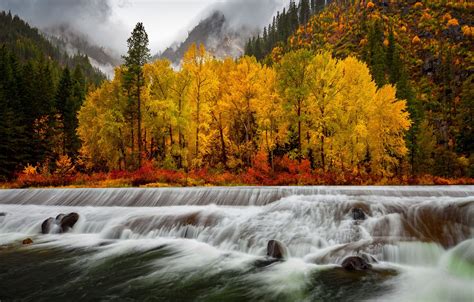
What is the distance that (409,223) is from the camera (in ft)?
38.9

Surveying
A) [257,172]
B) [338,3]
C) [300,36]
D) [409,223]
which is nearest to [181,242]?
[409,223]

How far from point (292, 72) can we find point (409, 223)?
1773 centimetres

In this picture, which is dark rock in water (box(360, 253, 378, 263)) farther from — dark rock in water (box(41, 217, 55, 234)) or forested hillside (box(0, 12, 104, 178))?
forested hillside (box(0, 12, 104, 178))

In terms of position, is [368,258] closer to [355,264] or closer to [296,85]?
[355,264]

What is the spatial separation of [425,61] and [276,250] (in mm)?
75249

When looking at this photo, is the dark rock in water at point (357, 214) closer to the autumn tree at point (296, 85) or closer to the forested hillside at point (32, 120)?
the autumn tree at point (296, 85)

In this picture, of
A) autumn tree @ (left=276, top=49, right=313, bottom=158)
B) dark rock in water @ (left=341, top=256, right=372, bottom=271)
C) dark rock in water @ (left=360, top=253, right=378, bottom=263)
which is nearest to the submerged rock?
dark rock in water @ (left=341, top=256, right=372, bottom=271)

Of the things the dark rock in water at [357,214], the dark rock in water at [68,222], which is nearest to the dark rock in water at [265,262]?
the dark rock in water at [357,214]

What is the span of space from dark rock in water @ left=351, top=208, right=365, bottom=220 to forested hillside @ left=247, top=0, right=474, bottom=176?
32.0 m

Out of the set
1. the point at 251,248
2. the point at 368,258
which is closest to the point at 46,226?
the point at 251,248

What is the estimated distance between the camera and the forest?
26688mm

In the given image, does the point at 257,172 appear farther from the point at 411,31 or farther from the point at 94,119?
the point at 411,31

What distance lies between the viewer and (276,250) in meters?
11.3

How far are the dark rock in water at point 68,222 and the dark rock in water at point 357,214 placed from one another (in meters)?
13.4
